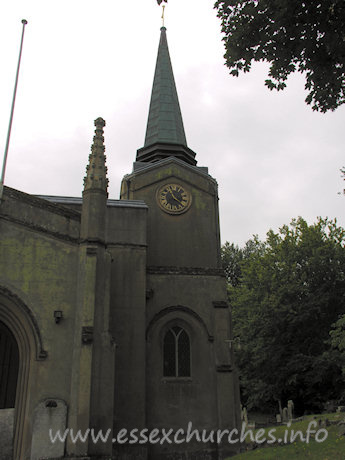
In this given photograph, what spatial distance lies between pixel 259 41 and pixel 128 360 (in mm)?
12747

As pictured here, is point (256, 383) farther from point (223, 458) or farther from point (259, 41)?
point (259, 41)

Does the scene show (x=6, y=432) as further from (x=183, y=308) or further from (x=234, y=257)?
(x=234, y=257)

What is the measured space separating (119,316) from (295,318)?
16.8 m

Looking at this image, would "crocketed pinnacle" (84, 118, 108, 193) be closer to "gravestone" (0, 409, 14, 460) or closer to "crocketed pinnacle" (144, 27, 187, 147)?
"gravestone" (0, 409, 14, 460)

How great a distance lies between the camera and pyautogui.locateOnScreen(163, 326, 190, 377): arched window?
19.0 m

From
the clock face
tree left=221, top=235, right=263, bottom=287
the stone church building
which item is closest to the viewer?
the stone church building

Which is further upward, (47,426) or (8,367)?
(8,367)

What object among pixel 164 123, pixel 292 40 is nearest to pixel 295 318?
pixel 164 123

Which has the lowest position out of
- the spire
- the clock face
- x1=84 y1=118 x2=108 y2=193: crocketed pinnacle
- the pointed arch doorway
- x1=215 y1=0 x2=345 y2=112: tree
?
the pointed arch doorway

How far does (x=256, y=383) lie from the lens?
108 ft

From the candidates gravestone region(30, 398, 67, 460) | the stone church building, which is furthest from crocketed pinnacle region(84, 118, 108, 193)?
gravestone region(30, 398, 67, 460)

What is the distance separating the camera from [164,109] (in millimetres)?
28828

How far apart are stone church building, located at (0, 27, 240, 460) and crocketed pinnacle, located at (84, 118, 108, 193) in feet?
0.13

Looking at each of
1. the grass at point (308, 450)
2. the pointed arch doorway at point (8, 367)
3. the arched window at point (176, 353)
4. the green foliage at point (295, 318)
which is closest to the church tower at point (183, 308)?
the arched window at point (176, 353)
